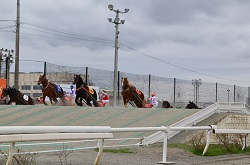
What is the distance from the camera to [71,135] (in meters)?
9.11

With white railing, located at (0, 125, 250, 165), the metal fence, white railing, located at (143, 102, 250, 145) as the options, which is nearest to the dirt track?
white railing, located at (0, 125, 250, 165)

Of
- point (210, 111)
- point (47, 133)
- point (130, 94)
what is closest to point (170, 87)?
point (130, 94)

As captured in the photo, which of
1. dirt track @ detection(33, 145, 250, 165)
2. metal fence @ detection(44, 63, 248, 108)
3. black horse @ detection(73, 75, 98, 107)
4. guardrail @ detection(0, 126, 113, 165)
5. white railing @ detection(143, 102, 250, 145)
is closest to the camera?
guardrail @ detection(0, 126, 113, 165)

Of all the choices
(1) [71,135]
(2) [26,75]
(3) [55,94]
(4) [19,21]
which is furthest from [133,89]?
(2) [26,75]

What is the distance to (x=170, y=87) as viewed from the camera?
44.2 m

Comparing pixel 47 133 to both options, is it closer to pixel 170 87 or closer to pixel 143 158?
pixel 143 158

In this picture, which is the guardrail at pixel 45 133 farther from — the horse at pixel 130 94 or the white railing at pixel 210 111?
the horse at pixel 130 94

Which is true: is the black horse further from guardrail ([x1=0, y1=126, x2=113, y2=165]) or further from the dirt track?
guardrail ([x1=0, y1=126, x2=113, y2=165])

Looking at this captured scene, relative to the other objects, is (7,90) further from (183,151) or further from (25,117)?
(183,151)

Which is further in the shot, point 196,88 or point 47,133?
point 196,88

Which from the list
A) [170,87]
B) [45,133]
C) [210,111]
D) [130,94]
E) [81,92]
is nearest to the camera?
[45,133]

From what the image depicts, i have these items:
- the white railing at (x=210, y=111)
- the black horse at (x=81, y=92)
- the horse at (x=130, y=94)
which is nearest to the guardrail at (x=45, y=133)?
the white railing at (x=210, y=111)

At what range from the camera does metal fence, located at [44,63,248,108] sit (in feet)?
141

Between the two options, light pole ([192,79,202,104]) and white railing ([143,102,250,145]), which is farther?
light pole ([192,79,202,104])
